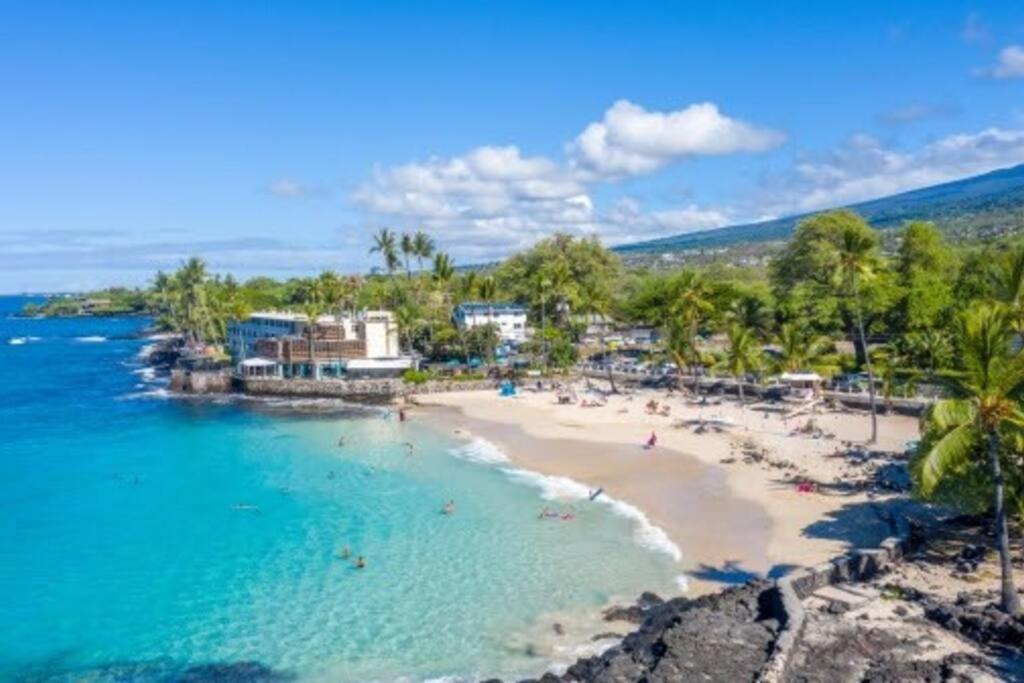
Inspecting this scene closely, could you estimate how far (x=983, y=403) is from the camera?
19250mm

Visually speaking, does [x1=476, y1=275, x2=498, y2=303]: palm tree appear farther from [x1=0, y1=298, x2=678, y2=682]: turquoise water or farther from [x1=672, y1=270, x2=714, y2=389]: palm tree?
[x1=0, y1=298, x2=678, y2=682]: turquoise water

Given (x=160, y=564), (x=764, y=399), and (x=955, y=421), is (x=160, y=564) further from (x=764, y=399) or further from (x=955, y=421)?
(x=764, y=399)

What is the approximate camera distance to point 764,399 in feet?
185

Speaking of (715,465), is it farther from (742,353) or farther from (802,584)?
(802,584)

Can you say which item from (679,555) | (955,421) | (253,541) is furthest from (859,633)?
(253,541)

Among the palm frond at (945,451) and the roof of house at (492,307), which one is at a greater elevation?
the roof of house at (492,307)

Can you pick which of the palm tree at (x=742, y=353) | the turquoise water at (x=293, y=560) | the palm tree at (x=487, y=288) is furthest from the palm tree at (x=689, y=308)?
the palm tree at (x=487, y=288)

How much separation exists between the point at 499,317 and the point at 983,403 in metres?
79.2

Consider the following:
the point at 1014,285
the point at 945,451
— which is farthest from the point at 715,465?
the point at 945,451

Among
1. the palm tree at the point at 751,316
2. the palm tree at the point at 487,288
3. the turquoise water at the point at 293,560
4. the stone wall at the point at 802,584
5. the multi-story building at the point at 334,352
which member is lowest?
the turquoise water at the point at 293,560

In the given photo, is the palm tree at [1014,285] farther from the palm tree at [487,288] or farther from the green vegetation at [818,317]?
the palm tree at [487,288]

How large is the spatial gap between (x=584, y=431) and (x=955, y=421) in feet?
106

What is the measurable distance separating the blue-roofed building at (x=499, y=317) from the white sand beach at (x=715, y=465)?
27.0m

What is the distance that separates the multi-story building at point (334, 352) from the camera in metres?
76.3
